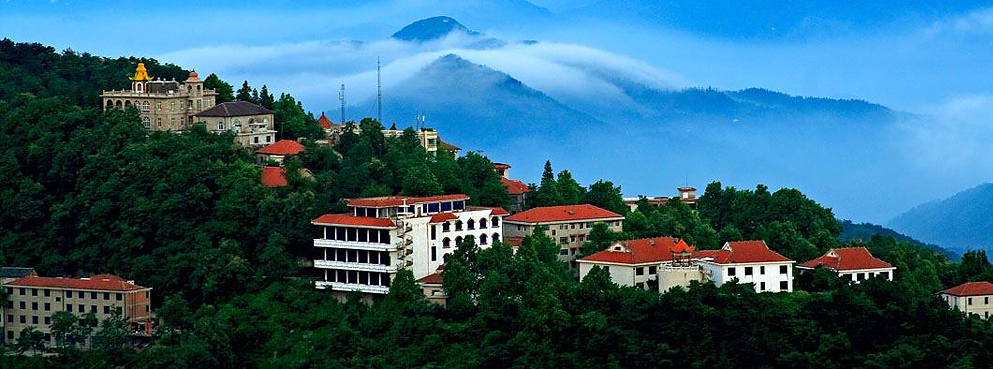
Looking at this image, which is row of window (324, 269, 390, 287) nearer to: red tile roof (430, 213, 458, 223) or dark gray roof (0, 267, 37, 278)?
red tile roof (430, 213, 458, 223)

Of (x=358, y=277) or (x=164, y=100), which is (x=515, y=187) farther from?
(x=164, y=100)

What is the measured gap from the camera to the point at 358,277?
4941 cm

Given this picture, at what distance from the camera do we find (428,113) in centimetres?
9306

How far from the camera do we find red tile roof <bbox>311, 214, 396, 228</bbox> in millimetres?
48594

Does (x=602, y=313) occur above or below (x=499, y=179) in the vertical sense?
below

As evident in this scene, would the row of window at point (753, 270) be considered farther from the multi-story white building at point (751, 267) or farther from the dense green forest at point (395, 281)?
the dense green forest at point (395, 281)

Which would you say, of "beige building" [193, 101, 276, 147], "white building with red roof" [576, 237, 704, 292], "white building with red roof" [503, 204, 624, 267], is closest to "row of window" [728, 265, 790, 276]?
"white building with red roof" [576, 237, 704, 292]

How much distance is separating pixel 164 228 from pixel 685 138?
179 ft

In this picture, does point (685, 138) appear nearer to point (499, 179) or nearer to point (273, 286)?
point (499, 179)

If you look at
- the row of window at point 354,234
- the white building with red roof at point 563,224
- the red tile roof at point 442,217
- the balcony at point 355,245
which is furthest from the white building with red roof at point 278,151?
the red tile roof at point 442,217

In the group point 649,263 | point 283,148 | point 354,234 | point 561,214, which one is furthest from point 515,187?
point 649,263

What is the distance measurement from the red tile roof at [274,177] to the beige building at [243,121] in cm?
283

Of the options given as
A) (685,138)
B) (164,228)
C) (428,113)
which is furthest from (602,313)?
(685,138)

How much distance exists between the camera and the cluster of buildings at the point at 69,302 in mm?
49844
